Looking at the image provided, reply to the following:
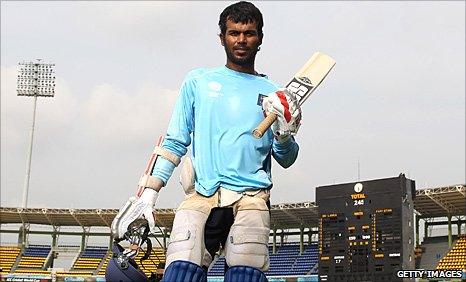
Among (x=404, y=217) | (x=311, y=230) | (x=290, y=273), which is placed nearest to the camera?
(x=404, y=217)

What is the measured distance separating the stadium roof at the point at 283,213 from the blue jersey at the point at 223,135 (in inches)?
1106

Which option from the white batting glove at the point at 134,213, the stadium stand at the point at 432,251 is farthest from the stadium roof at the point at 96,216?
the white batting glove at the point at 134,213

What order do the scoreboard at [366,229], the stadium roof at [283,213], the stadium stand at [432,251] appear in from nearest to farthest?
the scoreboard at [366,229] → the stadium roof at [283,213] → the stadium stand at [432,251]

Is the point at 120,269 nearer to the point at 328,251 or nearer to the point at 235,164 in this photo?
the point at 235,164

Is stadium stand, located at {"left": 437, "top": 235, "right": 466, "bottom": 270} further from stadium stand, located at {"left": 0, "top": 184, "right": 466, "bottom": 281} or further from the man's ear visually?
the man's ear

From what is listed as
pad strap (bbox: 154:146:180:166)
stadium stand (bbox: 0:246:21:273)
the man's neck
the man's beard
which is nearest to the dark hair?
the man's beard

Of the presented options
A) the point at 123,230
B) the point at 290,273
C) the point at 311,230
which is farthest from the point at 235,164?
the point at 311,230

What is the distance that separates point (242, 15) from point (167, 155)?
3.44ft

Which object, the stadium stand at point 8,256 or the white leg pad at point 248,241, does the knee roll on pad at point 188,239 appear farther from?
the stadium stand at point 8,256

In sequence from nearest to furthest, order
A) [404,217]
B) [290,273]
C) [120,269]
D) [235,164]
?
[120,269], [235,164], [404,217], [290,273]

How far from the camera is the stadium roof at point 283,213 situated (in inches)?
1410

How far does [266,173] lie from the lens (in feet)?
14.6

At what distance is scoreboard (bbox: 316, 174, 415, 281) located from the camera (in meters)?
26.2

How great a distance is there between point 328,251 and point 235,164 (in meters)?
24.9
